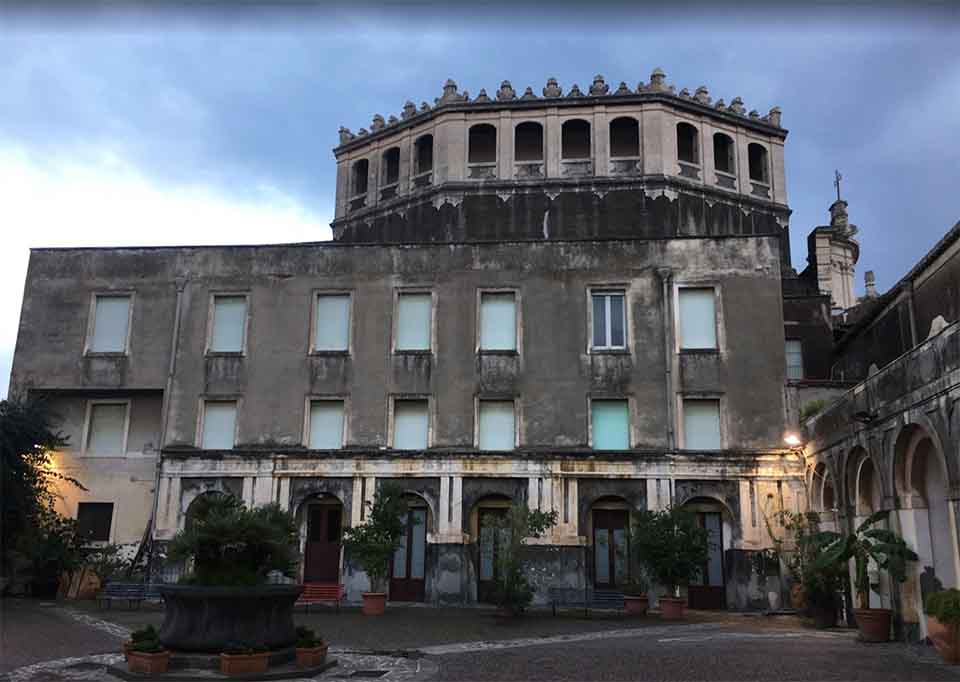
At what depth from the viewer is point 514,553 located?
76.0ft

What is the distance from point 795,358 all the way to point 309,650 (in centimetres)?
2357

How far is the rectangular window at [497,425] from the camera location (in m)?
27.7

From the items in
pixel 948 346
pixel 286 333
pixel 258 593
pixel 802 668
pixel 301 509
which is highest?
pixel 286 333

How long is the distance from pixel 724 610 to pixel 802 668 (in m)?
12.2

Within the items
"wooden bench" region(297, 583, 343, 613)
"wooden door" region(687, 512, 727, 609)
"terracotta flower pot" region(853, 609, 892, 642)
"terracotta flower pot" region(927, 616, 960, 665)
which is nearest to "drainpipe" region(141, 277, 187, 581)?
"wooden bench" region(297, 583, 343, 613)

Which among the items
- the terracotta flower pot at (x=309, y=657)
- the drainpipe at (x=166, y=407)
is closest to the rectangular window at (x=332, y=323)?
the drainpipe at (x=166, y=407)

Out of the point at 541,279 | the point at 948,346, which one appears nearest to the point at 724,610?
the point at 541,279

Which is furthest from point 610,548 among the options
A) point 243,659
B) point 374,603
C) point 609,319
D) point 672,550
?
point 243,659

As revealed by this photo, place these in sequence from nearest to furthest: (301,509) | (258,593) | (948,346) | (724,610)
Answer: (258,593) → (948,346) → (724,610) → (301,509)

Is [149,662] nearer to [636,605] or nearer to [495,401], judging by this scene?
[636,605]

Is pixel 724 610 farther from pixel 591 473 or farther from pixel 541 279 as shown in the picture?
pixel 541 279

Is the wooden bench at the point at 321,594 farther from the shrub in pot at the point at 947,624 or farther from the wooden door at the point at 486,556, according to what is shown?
the shrub in pot at the point at 947,624

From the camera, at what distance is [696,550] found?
23500 millimetres

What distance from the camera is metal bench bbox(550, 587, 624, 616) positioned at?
1000 inches
